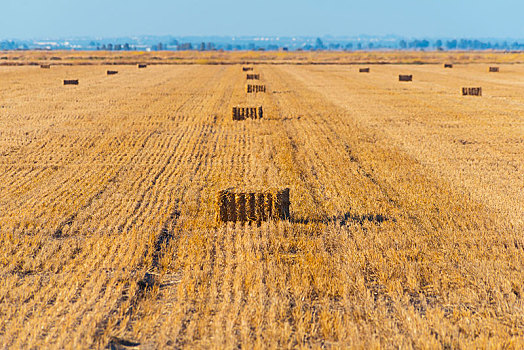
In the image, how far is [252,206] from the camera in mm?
10820

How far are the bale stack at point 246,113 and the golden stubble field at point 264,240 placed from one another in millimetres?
2736

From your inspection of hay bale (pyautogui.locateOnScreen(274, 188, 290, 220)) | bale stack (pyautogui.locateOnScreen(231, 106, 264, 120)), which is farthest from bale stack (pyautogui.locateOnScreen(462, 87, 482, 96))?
hay bale (pyautogui.locateOnScreen(274, 188, 290, 220))

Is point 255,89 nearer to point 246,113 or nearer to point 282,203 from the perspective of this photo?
point 246,113

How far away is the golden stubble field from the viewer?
6992mm

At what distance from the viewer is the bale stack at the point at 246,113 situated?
24.7m

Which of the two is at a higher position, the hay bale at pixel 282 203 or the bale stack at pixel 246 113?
the bale stack at pixel 246 113

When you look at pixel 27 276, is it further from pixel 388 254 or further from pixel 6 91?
pixel 6 91

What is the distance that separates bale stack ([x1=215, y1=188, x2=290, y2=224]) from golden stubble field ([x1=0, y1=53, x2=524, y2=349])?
1.06 feet

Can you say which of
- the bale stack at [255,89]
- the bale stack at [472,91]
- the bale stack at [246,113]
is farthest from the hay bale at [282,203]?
the bale stack at [472,91]

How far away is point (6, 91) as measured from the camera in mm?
38688

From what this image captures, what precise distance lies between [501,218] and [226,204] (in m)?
5.70

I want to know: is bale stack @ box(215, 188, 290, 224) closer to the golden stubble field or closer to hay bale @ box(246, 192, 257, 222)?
hay bale @ box(246, 192, 257, 222)

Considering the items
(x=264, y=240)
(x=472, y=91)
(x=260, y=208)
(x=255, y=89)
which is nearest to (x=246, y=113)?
(x=255, y=89)

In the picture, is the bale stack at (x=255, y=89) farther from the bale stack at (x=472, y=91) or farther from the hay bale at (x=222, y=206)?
the hay bale at (x=222, y=206)
